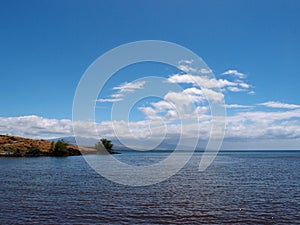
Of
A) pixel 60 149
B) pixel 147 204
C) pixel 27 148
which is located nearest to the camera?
pixel 147 204

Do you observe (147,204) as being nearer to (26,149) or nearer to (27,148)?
(26,149)

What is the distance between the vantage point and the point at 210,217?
1072 inches

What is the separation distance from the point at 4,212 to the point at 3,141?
518 ft

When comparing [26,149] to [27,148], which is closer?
[26,149]

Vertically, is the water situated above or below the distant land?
below

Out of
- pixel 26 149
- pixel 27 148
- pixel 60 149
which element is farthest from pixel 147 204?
pixel 60 149

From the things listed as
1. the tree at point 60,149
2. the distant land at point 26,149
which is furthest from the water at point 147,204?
the tree at point 60,149

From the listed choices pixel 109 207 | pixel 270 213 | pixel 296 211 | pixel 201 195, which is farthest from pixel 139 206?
pixel 296 211

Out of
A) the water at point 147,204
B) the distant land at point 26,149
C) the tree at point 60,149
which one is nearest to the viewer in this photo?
the water at point 147,204

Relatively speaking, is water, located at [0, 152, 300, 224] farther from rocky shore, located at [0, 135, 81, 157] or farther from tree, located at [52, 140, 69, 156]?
tree, located at [52, 140, 69, 156]

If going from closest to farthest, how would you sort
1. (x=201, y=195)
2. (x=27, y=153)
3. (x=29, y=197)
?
1. (x=29, y=197)
2. (x=201, y=195)
3. (x=27, y=153)

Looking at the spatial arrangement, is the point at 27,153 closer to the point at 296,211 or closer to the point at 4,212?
the point at 4,212

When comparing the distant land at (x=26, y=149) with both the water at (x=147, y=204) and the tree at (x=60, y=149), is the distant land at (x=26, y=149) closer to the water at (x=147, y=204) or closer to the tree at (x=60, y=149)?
the tree at (x=60, y=149)

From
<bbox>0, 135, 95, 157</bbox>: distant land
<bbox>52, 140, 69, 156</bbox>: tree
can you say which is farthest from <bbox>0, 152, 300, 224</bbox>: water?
<bbox>52, 140, 69, 156</bbox>: tree
